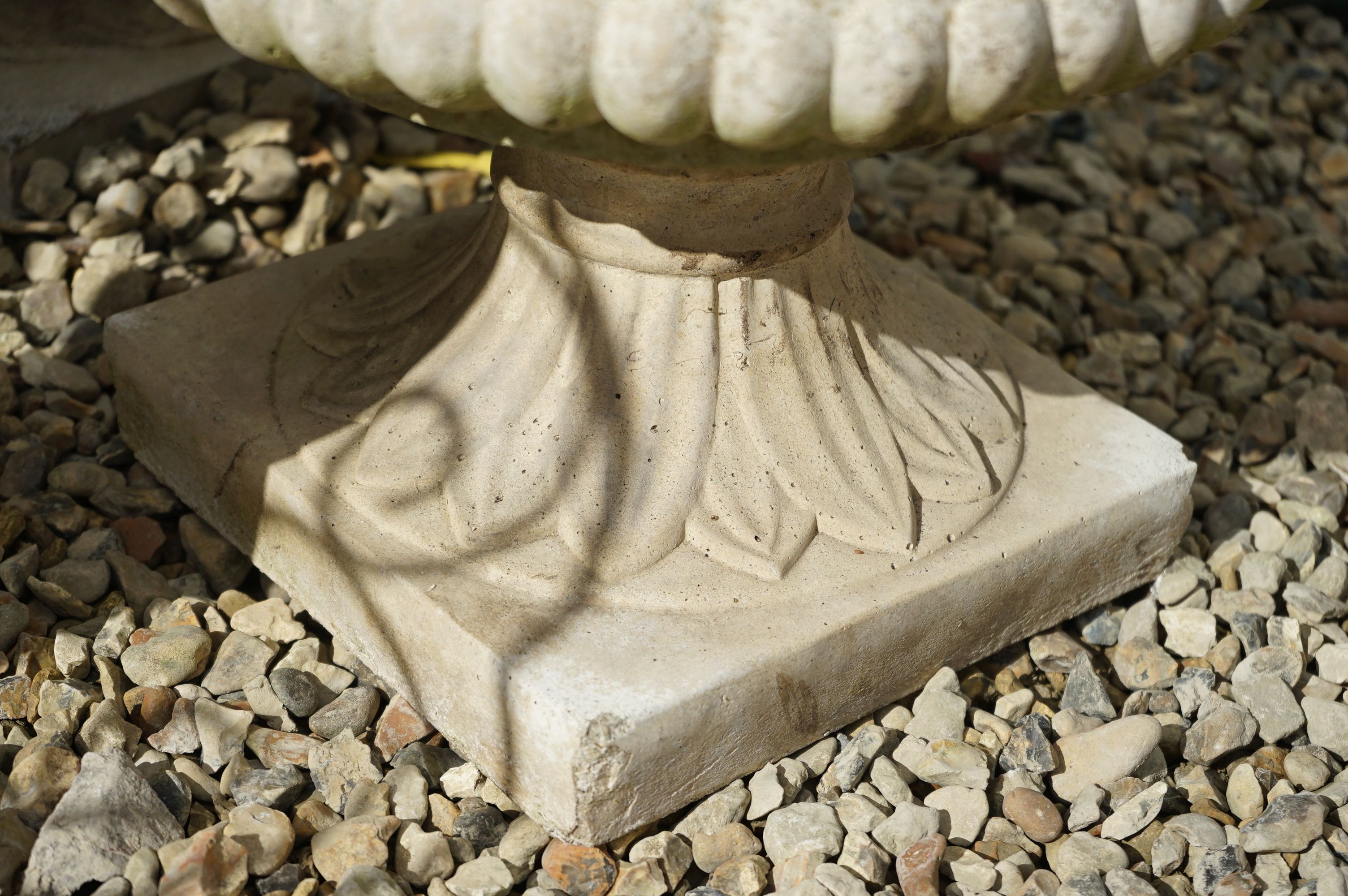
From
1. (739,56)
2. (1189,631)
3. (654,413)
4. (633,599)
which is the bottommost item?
(1189,631)

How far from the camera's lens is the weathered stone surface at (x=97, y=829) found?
161 cm

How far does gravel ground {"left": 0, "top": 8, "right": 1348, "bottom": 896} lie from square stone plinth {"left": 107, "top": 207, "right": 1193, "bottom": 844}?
68 millimetres

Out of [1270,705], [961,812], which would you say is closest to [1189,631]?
[1270,705]

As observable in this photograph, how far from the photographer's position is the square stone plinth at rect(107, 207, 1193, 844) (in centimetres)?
171

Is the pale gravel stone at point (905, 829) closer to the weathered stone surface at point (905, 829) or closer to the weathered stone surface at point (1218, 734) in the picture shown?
the weathered stone surface at point (905, 829)

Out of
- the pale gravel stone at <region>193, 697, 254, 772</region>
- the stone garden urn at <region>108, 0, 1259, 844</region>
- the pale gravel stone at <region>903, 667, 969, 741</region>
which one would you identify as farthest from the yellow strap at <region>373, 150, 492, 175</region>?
the pale gravel stone at <region>903, 667, 969, 741</region>

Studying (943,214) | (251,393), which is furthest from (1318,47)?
(251,393)

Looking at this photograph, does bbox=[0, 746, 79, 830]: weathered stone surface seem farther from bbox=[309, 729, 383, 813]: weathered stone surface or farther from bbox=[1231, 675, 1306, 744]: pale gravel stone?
bbox=[1231, 675, 1306, 744]: pale gravel stone

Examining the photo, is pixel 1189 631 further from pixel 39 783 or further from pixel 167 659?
pixel 39 783

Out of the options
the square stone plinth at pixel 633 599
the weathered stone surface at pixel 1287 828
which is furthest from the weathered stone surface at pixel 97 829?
the weathered stone surface at pixel 1287 828

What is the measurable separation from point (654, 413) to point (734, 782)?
1.58ft

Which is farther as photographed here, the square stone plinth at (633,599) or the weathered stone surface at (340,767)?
the weathered stone surface at (340,767)

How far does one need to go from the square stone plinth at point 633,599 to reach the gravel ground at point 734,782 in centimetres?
7

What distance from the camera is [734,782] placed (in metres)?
1.85
